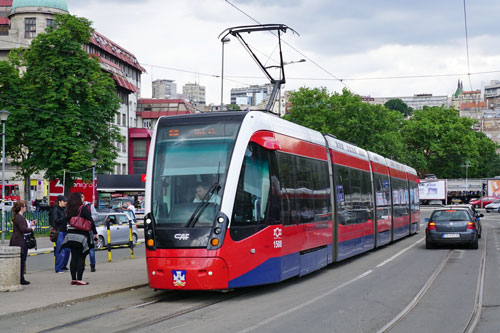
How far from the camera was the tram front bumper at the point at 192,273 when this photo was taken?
36.6 feet

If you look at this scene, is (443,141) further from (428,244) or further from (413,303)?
(413,303)

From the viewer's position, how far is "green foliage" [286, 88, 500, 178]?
80.0 meters

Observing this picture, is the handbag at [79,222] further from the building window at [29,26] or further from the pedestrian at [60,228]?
the building window at [29,26]

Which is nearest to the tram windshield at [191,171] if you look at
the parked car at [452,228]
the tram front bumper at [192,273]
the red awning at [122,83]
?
the tram front bumper at [192,273]

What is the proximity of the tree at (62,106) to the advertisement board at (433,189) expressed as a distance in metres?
57.2

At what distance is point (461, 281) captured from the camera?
14602 millimetres

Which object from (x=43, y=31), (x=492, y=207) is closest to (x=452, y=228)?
(x=43, y=31)

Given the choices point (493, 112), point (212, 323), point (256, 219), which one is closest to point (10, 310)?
point (212, 323)

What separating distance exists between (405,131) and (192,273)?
9853 centimetres

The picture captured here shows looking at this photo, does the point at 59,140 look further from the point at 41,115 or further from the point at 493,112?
the point at 493,112

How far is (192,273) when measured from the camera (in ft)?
36.7

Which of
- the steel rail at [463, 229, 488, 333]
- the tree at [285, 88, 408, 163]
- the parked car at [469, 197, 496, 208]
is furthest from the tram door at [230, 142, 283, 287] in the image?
the parked car at [469, 197, 496, 208]

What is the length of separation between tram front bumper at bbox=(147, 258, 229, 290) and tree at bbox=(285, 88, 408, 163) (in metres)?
67.1

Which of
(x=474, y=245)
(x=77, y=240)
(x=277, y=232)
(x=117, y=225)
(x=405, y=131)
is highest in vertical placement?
(x=405, y=131)
